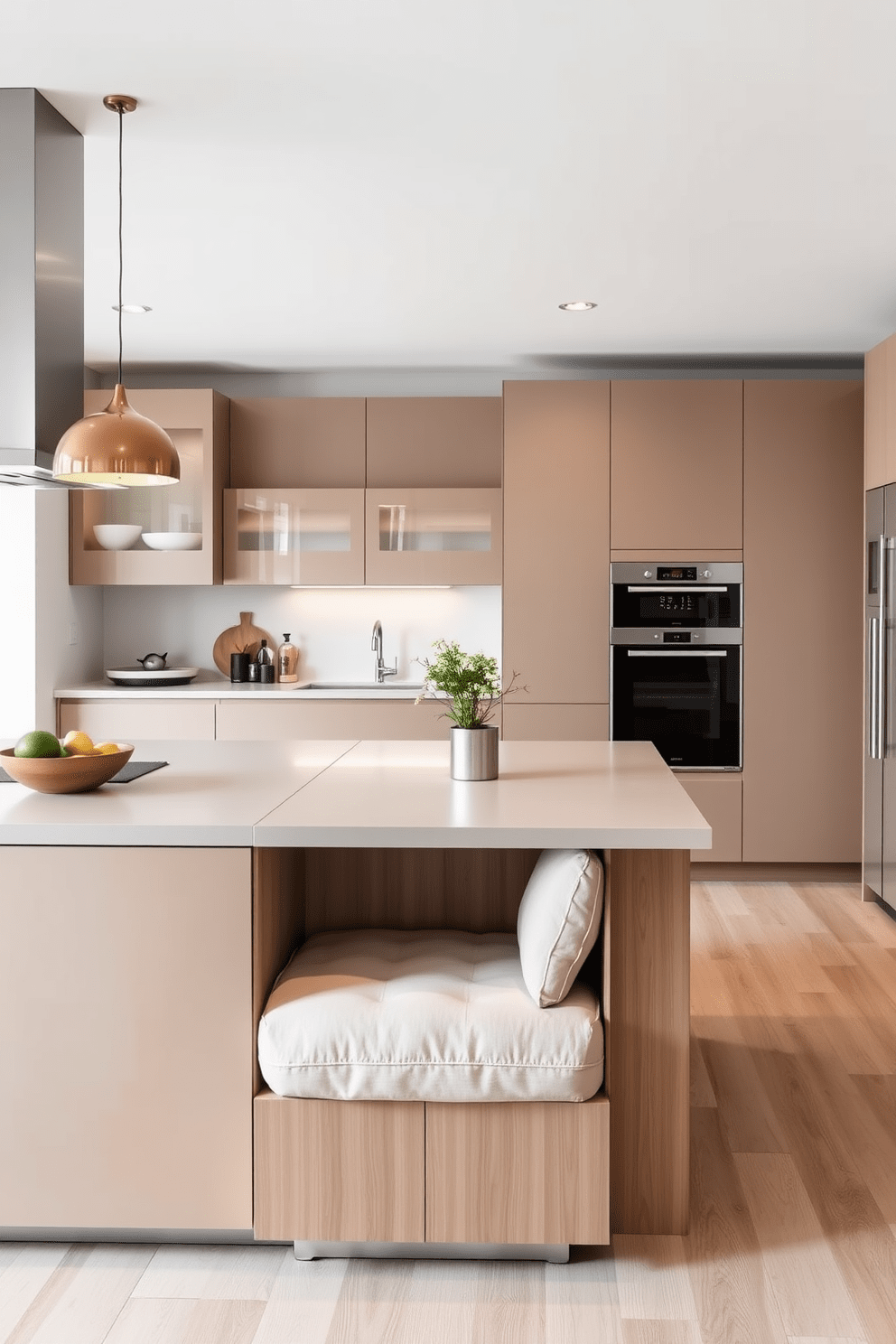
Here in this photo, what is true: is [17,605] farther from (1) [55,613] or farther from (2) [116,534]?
(2) [116,534]

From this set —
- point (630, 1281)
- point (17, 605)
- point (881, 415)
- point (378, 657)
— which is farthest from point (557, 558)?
point (630, 1281)

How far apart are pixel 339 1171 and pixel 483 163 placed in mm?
2482

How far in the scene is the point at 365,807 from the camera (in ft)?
7.66

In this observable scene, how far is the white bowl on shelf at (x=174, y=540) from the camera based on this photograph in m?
5.50

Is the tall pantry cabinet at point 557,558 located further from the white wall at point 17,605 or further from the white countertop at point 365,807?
the white countertop at point 365,807

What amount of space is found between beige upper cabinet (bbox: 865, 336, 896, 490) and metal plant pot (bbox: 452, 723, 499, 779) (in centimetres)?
253

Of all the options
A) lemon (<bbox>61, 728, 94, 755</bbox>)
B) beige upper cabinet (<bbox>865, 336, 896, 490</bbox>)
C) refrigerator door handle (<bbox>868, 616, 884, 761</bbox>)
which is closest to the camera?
lemon (<bbox>61, 728, 94, 755</bbox>)

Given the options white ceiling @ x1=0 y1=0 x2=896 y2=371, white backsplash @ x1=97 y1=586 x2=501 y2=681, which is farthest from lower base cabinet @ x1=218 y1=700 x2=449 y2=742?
white ceiling @ x1=0 y1=0 x2=896 y2=371

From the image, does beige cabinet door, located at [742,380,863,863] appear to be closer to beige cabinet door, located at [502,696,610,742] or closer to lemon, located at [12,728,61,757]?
beige cabinet door, located at [502,696,610,742]

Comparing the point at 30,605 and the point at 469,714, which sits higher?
the point at 30,605

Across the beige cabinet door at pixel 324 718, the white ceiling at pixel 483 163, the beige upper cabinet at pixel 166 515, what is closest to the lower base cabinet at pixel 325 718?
the beige cabinet door at pixel 324 718

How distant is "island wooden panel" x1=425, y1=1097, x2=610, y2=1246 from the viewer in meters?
2.15

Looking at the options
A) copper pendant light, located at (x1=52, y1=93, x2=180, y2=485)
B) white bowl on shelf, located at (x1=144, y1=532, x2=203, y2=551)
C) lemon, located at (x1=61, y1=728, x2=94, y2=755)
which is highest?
white bowl on shelf, located at (x1=144, y1=532, x2=203, y2=551)

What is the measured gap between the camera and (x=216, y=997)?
2.19m
